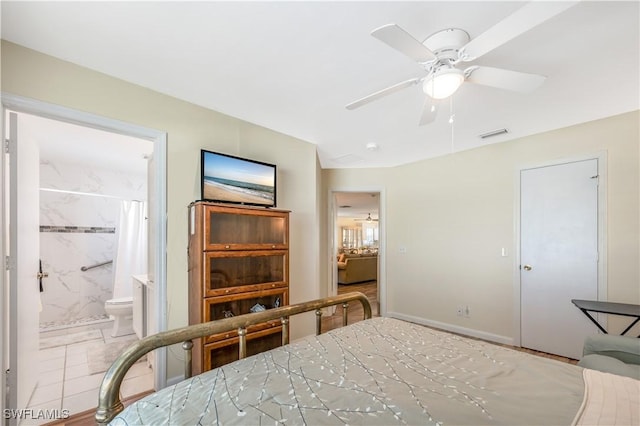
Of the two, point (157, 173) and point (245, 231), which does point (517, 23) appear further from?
point (157, 173)

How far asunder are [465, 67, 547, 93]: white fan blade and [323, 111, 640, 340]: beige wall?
1.97m

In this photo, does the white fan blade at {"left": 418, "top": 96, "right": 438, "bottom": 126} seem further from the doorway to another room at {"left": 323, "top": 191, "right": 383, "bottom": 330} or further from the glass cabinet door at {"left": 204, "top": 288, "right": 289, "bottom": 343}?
the doorway to another room at {"left": 323, "top": 191, "right": 383, "bottom": 330}

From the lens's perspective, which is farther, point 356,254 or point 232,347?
point 356,254

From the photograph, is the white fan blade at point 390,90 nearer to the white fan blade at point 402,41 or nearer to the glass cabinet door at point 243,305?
the white fan blade at point 402,41

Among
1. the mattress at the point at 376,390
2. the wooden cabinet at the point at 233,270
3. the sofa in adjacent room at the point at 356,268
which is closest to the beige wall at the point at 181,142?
the wooden cabinet at the point at 233,270

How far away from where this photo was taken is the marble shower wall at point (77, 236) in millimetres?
4141

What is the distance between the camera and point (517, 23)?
4.16 ft

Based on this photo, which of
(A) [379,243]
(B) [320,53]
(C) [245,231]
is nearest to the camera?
(B) [320,53]

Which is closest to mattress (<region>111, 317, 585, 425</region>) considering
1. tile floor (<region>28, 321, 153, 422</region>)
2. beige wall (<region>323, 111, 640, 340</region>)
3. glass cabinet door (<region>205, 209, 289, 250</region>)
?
glass cabinet door (<region>205, 209, 289, 250</region>)

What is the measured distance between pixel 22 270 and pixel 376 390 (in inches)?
94.7

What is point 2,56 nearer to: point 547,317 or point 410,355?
point 410,355

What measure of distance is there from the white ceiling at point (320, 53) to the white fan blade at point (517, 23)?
216 millimetres

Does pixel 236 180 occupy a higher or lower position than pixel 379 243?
higher

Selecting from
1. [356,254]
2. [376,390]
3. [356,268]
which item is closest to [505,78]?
[376,390]
